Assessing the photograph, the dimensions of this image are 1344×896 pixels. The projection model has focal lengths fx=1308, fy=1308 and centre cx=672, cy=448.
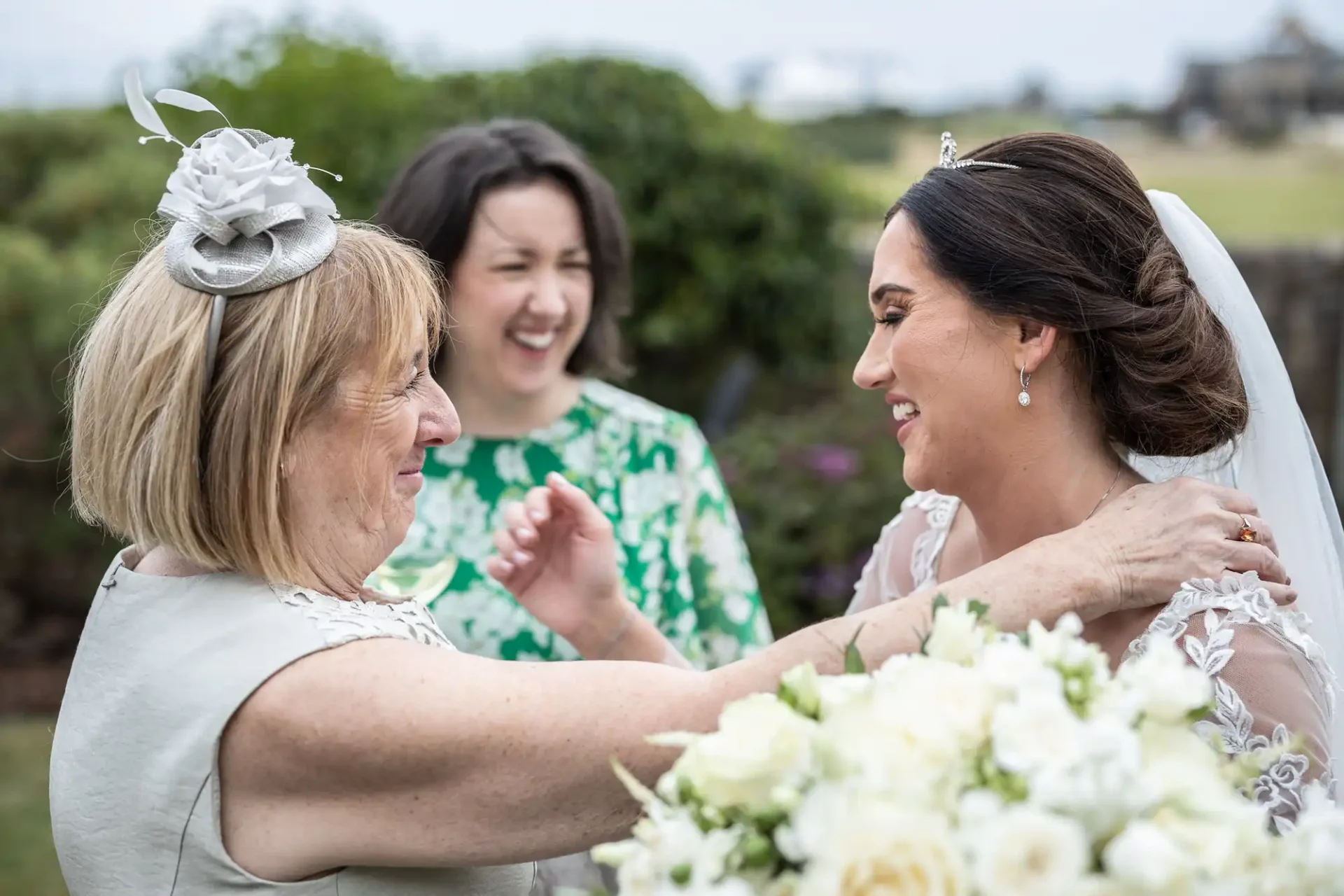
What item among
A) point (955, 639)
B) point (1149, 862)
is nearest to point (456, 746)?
point (955, 639)

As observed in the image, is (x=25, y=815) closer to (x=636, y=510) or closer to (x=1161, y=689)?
(x=636, y=510)

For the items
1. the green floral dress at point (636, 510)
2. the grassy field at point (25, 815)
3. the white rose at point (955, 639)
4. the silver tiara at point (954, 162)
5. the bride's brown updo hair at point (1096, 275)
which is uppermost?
the silver tiara at point (954, 162)

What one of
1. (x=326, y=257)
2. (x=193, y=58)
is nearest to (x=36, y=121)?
(x=193, y=58)

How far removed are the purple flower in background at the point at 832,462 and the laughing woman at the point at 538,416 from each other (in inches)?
107

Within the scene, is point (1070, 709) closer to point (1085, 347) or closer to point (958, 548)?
point (1085, 347)

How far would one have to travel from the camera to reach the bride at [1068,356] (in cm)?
231

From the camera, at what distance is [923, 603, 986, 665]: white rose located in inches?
54.6

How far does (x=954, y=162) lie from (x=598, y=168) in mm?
4754

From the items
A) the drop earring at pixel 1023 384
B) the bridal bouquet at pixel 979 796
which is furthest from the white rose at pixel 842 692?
the drop earring at pixel 1023 384

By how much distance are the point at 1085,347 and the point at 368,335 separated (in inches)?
50.4

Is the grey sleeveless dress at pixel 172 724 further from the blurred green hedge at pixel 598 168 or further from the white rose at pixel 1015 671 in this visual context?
the blurred green hedge at pixel 598 168

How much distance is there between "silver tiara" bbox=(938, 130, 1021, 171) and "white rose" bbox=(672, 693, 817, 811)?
143 centimetres

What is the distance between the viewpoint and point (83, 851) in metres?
1.89

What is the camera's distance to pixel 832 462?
6.62m
